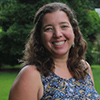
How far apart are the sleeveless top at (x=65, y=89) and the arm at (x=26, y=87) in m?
0.07

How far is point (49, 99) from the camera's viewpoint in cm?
179

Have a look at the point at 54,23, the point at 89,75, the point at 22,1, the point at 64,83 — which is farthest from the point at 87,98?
the point at 22,1

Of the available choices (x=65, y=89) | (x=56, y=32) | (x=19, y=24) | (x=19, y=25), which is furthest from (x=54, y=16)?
(x=19, y=24)

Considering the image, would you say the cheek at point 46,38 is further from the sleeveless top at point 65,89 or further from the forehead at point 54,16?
the sleeveless top at point 65,89

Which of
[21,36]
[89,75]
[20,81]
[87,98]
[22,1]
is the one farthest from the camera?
[22,1]

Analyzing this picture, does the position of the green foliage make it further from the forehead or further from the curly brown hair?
the forehead

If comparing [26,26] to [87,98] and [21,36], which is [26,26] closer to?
[21,36]

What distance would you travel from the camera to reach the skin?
5.76ft

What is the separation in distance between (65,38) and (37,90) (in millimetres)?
534

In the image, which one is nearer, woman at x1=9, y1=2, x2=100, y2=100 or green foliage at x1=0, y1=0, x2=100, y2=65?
woman at x1=9, y1=2, x2=100, y2=100

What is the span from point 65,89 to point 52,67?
0.77 ft

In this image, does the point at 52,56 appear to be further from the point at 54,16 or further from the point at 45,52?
the point at 54,16

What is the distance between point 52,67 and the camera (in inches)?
77.7

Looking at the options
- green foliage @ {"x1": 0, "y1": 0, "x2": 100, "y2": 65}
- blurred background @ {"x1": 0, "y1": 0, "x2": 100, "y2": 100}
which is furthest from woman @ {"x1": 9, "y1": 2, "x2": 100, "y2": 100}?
green foliage @ {"x1": 0, "y1": 0, "x2": 100, "y2": 65}
